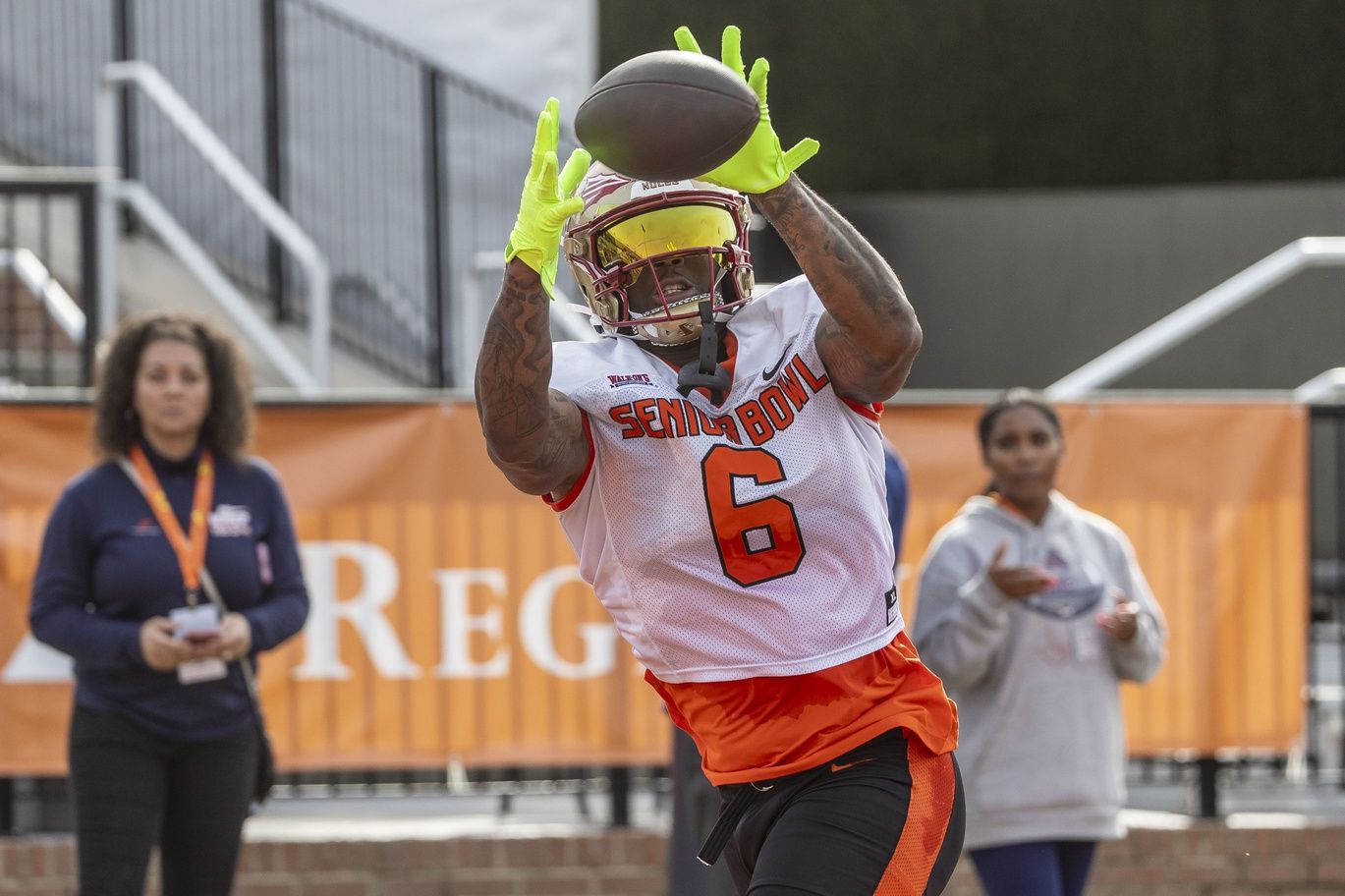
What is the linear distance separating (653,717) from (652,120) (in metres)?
4.32

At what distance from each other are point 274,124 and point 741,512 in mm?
7455

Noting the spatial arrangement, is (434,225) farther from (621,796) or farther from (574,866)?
(574,866)

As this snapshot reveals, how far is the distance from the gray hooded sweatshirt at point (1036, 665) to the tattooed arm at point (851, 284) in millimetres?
1852

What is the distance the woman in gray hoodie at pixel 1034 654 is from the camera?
4.75 meters

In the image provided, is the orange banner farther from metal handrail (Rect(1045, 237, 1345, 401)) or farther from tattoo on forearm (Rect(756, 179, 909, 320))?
tattoo on forearm (Rect(756, 179, 909, 320))

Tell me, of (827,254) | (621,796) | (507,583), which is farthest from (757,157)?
(621,796)

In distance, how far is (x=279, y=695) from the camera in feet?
22.1

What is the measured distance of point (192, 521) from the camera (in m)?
4.91

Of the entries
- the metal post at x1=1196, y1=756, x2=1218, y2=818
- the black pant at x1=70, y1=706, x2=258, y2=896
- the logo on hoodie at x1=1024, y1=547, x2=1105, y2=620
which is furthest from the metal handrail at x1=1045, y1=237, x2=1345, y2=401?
the black pant at x1=70, y1=706, x2=258, y2=896

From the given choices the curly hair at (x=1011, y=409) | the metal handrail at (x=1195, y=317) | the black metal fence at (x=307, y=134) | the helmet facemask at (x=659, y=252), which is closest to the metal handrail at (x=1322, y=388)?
the metal handrail at (x=1195, y=317)

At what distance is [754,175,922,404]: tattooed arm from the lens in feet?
9.80

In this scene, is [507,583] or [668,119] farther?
[507,583]

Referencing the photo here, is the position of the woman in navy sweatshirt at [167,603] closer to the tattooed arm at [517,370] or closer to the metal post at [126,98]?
the tattooed arm at [517,370]

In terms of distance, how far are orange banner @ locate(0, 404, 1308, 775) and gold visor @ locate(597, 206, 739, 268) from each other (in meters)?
3.55
